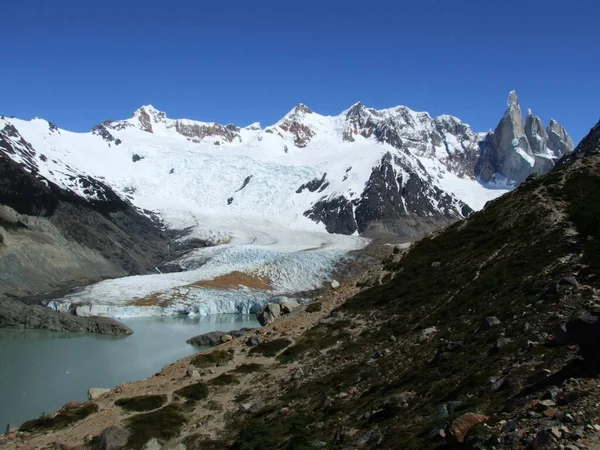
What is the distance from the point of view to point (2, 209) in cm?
18112

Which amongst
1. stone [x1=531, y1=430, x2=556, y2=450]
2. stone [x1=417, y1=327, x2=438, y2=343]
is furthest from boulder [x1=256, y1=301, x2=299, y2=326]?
stone [x1=531, y1=430, x2=556, y2=450]

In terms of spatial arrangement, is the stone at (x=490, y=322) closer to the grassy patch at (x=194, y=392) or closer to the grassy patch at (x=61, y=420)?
the grassy patch at (x=194, y=392)

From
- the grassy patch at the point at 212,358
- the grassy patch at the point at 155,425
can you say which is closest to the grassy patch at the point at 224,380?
the grassy patch at the point at 212,358

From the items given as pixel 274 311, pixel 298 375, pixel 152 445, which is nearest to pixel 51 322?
pixel 274 311

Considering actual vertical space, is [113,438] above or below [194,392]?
below

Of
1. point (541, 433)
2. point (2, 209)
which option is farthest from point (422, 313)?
point (2, 209)

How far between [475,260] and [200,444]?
810 inches

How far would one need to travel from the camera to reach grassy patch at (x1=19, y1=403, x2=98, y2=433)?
26688 mm

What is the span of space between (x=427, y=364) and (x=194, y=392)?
1311 cm

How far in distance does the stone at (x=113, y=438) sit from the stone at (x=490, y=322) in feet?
52.9

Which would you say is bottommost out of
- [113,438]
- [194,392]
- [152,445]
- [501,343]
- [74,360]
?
[74,360]

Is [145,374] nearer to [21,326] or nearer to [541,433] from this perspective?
[21,326]

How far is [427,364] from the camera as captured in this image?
21.8 m

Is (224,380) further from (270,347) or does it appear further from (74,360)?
(74,360)
